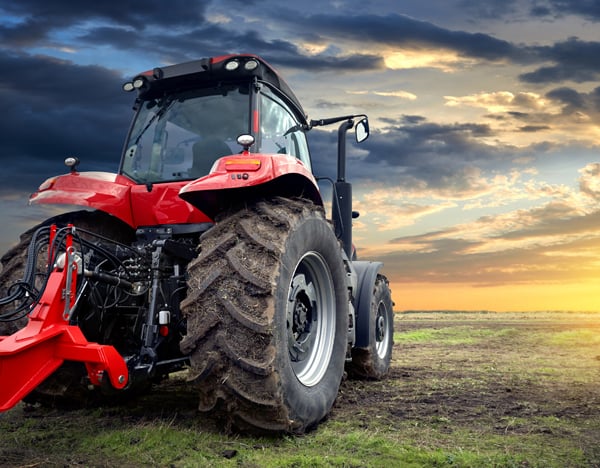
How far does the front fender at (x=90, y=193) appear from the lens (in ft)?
17.2

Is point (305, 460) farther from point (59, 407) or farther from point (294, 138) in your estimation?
point (294, 138)

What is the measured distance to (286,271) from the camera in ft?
14.3

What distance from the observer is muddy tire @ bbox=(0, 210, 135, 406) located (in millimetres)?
5133

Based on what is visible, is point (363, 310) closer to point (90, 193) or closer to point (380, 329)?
point (380, 329)

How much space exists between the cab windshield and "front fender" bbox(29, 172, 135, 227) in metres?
0.30

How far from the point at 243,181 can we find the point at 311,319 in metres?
1.56

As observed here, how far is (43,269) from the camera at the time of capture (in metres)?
5.11

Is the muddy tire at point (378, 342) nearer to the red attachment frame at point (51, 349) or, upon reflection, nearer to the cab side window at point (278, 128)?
the cab side window at point (278, 128)

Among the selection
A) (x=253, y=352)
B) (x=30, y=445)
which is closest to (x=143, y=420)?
(x=30, y=445)

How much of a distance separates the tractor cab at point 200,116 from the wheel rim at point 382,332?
9.64ft

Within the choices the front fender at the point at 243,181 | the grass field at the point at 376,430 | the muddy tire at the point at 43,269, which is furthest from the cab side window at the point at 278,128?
the grass field at the point at 376,430

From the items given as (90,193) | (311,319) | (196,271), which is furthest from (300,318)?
(90,193)

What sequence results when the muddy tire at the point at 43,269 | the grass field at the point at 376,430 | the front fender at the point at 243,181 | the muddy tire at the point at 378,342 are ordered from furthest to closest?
A: 1. the muddy tire at the point at 378,342
2. the muddy tire at the point at 43,269
3. the front fender at the point at 243,181
4. the grass field at the point at 376,430

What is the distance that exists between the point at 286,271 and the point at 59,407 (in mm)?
2695
